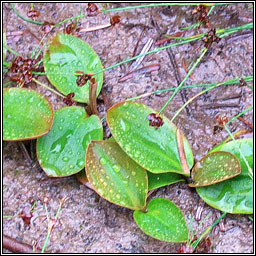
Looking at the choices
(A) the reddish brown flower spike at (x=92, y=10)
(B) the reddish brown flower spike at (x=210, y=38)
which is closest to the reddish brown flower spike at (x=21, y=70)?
(A) the reddish brown flower spike at (x=92, y=10)

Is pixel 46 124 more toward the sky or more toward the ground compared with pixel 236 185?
more toward the sky

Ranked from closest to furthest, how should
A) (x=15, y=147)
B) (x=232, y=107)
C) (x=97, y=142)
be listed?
(x=97, y=142)
(x=15, y=147)
(x=232, y=107)

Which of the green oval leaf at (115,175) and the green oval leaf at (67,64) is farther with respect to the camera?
the green oval leaf at (67,64)

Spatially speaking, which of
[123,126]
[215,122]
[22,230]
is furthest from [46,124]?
[215,122]

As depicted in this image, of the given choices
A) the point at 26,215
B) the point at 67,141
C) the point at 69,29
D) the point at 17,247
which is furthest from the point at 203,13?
the point at 17,247

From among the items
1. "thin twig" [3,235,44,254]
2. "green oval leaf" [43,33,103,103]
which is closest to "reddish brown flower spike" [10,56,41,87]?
"green oval leaf" [43,33,103,103]

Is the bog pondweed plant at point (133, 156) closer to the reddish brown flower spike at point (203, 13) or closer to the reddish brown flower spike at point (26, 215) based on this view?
the reddish brown flower spike at point (26, 215)

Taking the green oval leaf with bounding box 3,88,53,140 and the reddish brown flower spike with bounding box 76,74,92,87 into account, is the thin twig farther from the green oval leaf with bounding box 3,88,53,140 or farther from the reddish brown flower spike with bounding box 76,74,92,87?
the reddish brown flower spike with bounding box 76,74,92,87

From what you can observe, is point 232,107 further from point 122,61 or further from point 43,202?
point 43,202
